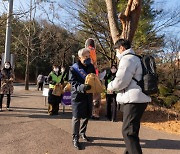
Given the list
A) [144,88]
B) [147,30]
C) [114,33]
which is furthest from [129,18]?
[147,30]

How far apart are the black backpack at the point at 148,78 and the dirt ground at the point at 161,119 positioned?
3474 mm

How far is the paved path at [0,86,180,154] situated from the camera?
546 cm

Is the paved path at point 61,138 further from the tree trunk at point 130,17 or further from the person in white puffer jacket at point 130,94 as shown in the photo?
the tree trunk at point 130,17

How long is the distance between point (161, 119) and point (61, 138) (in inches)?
153

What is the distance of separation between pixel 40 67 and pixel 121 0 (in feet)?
130

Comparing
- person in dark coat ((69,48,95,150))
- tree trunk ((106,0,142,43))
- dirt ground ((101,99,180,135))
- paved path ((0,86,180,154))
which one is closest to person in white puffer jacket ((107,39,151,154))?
paved path ((0,86,180,154))

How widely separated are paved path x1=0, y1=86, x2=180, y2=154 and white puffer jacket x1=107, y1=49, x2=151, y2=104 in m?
1.52

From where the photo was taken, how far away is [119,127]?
7543mm

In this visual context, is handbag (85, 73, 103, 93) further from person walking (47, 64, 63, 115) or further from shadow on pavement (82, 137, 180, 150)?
person walking (47, 64, 63, 115)

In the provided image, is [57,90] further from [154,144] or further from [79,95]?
[154,144]

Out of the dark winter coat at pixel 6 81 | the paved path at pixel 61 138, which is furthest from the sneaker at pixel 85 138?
the dark winter coat at pixel 6 81

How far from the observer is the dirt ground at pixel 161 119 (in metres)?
7.78

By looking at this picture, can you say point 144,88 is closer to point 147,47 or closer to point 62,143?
point 62,143

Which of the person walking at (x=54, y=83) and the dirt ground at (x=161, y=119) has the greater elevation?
the person walking at (x=54, y=83)
